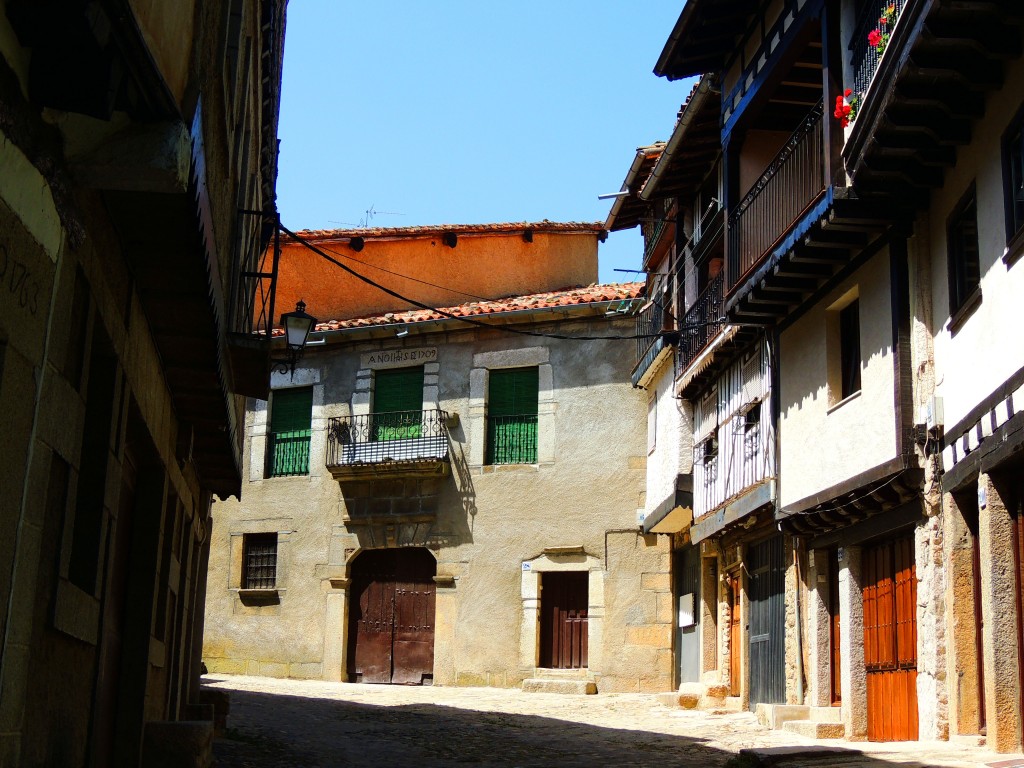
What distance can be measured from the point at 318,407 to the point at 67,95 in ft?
63.6

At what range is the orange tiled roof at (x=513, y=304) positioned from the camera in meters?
21.7

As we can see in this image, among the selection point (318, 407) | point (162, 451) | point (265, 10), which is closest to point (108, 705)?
point (162, 451)

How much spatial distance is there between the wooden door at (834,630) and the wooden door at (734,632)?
125 inches

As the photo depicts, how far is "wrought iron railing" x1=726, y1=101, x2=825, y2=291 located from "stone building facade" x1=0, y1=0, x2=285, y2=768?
17.9 ft

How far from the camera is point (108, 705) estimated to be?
7797mm

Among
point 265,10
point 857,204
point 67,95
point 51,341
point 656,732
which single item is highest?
point 265,10

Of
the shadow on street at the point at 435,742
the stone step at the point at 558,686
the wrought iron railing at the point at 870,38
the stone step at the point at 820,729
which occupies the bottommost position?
the shadow on street at the point at 435,742

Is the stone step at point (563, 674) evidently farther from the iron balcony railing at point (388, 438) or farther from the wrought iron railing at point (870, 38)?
the wrought iron railing at point (870, 38)

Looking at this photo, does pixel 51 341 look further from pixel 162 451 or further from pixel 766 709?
pixel 766 709

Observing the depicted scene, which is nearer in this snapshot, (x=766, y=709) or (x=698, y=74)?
(x=766, y=709)

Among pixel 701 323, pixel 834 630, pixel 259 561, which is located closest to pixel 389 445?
pixel 259 561

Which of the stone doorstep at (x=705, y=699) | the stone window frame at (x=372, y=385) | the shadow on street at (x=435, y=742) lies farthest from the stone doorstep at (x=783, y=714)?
the stone window frame at (x=372, y=385)

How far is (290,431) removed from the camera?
23516 millimetres

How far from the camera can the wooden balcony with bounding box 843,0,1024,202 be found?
336 inches
